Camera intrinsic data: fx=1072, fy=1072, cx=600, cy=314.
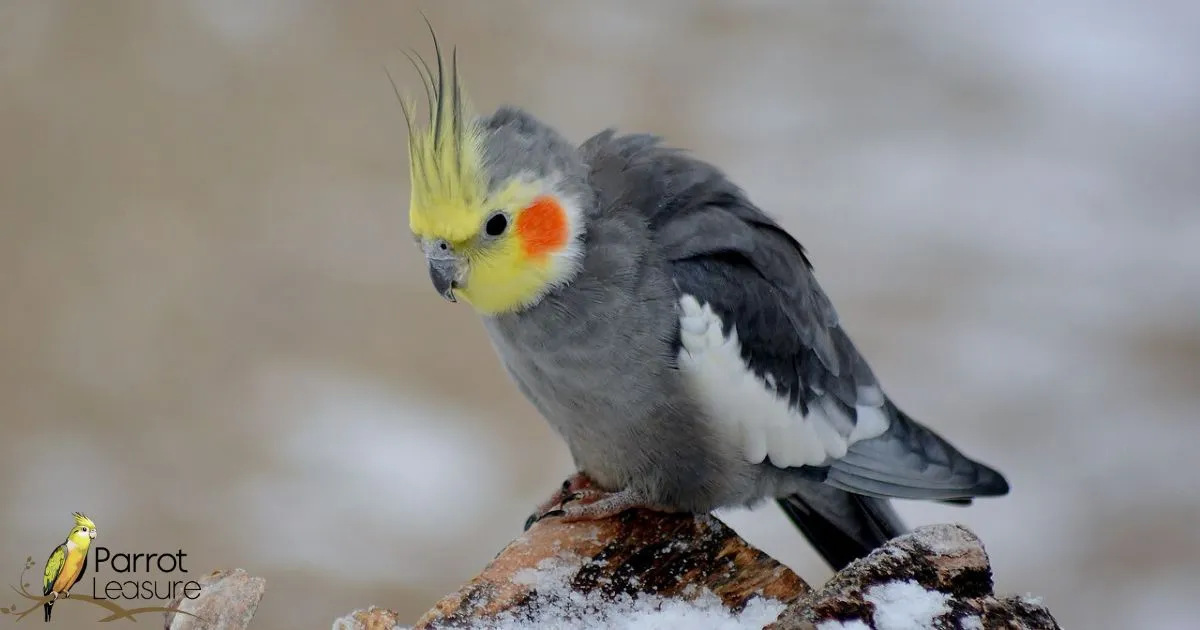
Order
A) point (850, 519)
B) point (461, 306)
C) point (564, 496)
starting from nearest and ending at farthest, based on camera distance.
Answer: point (564, 496)
point (850, 519)
point (461, 306)

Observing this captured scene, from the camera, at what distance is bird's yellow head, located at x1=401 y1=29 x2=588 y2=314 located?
6.93 feet

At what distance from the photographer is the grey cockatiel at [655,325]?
216 centimetres

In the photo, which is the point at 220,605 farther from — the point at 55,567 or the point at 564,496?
the point at 564,496

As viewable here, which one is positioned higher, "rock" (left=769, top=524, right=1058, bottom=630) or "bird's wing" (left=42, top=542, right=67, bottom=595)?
"bird's wing" (left=42, top=542, right=67, bottom=595)

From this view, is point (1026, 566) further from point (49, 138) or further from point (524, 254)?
point (49, 138)

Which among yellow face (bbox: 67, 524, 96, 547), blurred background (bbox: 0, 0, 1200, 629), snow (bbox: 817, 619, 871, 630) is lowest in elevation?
snow (bbox: 817, 619, 871, 630)

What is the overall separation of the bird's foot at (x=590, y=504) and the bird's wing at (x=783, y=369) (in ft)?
0.91

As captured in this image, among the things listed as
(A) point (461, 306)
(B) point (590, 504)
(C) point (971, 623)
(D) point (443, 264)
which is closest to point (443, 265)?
(D) point (443, 264)

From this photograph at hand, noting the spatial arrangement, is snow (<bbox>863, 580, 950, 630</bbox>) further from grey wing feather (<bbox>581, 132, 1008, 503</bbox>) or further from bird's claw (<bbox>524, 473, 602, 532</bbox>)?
bird's claw (<bbox>524, 473, 602, 532</bbox>)

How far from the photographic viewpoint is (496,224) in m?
2.14

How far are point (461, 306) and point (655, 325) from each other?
2.86 meters

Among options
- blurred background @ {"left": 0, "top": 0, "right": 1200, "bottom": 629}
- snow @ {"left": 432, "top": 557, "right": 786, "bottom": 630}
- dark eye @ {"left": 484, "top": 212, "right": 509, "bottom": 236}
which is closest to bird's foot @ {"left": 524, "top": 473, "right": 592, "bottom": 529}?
snow @ {"left": 432, "top": 557, "right": 786, "bottom": 630}

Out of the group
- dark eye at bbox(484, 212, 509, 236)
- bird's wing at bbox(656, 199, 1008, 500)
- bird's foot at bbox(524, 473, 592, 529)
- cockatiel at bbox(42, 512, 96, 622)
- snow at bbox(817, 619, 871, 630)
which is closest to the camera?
snow at bbox(817, 619, 871, 630)

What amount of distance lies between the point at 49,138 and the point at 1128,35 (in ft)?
19.1
